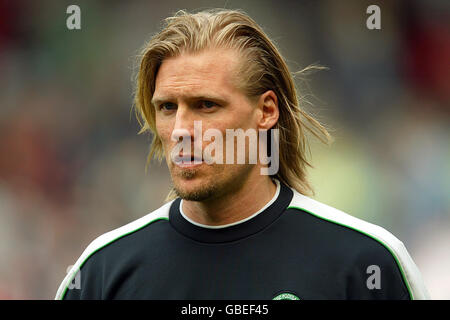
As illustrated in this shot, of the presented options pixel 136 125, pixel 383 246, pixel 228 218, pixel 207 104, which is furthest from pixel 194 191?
pixel 136 125

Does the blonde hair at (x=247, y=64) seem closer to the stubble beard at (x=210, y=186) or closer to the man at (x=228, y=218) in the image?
the man at (x=228, y=218)

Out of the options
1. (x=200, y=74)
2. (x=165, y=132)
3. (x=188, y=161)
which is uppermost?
(x=200, y=74)

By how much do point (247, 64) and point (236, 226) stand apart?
2.31 feet

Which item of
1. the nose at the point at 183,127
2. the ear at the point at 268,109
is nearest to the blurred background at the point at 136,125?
the ear at the point at 268,109

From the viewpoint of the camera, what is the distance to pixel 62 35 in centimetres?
715

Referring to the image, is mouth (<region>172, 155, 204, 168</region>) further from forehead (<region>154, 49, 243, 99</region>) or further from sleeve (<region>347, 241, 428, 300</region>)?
sleeve (<region>347, 241, 428, 300</region>)

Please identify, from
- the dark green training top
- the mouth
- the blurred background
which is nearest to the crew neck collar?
the dark green training top

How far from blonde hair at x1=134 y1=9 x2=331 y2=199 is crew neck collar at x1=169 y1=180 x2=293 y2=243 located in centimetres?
20

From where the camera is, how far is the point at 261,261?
8.34 ft

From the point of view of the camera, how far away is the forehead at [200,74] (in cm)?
254

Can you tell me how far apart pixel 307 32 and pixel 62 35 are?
2818 mm

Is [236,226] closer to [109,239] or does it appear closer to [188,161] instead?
[188,161]
